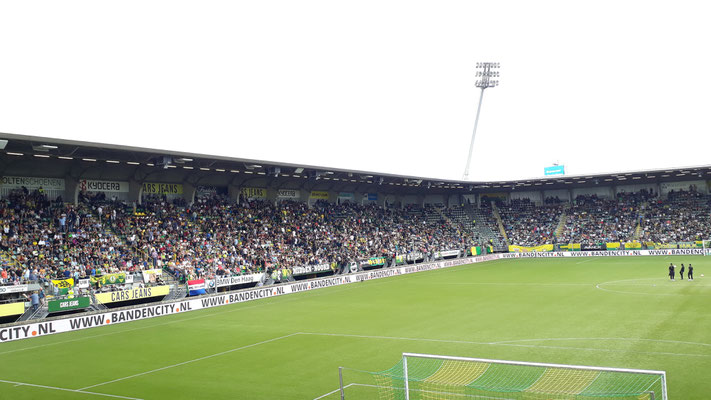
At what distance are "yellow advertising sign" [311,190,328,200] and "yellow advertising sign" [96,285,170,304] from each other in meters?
26.0

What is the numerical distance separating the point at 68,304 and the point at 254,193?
80.5 ft

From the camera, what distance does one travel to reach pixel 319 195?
57.2 meters

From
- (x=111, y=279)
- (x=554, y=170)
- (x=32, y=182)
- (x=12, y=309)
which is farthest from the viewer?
(x=554, y=170)

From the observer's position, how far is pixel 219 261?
37.3 meters

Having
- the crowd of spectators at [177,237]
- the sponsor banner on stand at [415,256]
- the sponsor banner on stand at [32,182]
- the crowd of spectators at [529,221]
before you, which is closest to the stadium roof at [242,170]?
the sponsor banner on stand at [32,182]

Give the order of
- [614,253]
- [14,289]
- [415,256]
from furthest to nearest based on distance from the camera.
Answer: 1. [614,253]
2. [415,256]
3. [14,289]

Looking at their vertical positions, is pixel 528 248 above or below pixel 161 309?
above

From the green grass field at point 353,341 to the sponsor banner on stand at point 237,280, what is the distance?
3.20 metres

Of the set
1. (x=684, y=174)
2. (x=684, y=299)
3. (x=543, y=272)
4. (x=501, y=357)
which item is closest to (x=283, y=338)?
(x=501, y=357)

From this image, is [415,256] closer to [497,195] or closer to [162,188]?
[162,188]

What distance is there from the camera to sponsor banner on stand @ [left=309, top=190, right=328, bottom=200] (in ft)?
185

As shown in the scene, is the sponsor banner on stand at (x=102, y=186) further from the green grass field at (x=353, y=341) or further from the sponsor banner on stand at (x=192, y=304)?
the green grass field at (x=353, y=341)

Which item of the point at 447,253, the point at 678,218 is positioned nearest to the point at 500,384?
the point at 447,253

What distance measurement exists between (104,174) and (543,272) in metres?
34.9
